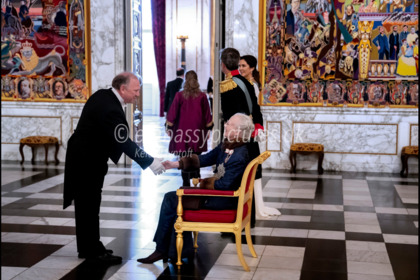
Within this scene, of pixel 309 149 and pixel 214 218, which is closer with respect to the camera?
pixel 214 218

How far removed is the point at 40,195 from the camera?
20.5 ft

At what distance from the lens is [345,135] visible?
849cm

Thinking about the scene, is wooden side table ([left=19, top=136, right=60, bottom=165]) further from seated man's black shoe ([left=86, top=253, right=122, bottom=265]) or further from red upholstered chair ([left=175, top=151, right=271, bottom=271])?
red upholstered chair ([left=175, top=151, right=271, bottom=271])

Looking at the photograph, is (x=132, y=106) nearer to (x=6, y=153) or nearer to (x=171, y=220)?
(x=6, y=153)

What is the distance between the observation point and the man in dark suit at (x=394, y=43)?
824cm

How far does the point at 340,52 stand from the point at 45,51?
18.3 feet

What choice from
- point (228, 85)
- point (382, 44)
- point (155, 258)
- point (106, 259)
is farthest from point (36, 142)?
point (382, 44)

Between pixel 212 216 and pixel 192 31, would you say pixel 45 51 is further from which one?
pixel 192 31

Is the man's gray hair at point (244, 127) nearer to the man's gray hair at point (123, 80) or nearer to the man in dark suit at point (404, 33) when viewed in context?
the man's gray hair at point (123, 80)

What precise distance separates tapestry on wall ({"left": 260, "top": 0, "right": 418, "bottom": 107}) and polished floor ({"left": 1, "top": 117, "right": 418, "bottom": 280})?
1.69 meters

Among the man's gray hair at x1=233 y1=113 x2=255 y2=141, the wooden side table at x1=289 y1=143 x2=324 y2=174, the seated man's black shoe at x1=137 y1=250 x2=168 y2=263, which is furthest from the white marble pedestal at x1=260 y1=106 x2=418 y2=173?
the seated man's black shoe at x1=137 y1=250 x2=168 y2=263

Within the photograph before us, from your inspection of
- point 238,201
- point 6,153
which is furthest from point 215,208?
point 6,153

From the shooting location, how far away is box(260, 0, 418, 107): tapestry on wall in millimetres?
8250

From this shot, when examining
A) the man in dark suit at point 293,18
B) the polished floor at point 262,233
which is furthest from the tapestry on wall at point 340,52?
the polished floor at point 262,233
